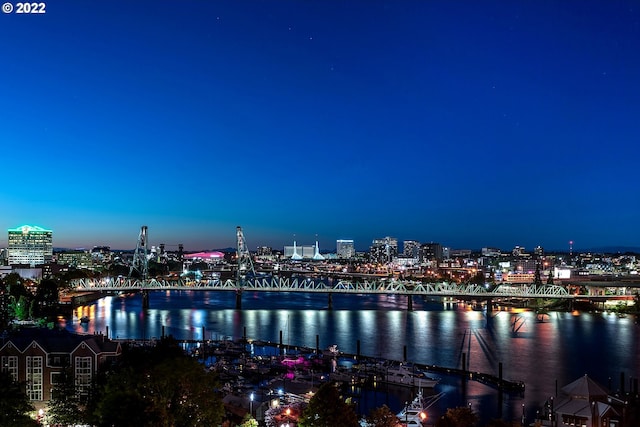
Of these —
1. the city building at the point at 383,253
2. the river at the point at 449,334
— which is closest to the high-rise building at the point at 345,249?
the city building at the point at 383,253

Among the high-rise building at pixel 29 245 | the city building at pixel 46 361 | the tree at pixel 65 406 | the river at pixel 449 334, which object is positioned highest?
the high-rise building at pixel 29 245

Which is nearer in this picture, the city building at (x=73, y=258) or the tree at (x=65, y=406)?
the tree at (x=65, y=406)

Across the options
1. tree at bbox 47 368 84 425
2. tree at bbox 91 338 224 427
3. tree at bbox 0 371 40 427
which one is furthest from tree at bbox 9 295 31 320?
tree at bbox 91 338 224 427

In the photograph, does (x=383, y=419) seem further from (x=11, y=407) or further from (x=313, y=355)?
(x=313, y=355)

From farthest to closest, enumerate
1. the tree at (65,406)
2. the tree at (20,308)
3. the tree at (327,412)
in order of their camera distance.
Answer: the tree at (20,308) < the tree at (65,406) < the tree at (327,412)

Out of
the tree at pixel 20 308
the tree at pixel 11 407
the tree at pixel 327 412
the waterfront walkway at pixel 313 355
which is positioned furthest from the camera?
the tree at pixel 20 308

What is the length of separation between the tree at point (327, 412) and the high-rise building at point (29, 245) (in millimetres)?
56941

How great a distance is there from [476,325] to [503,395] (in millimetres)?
9170

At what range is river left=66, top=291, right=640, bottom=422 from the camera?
36.4 ft

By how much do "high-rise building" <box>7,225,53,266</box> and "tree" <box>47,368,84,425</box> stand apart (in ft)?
180

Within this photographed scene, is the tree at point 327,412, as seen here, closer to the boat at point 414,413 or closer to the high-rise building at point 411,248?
the boat at point 414,413

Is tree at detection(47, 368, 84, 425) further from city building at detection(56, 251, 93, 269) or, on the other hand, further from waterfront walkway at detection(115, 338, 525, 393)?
city building at detection(56, 251, 93, 269)

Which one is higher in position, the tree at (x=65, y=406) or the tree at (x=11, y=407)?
the tree at (x=11, y=407)

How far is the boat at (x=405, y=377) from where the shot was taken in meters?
10.4
